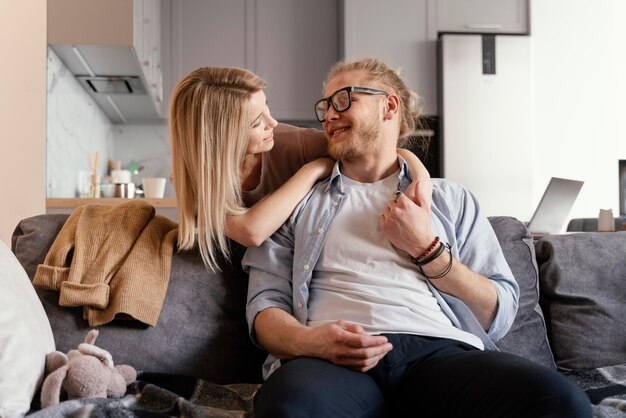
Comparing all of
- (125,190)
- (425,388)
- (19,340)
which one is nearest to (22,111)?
(125,190)

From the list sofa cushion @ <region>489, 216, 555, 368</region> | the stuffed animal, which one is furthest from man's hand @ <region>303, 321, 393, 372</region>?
sofa cushion @ <region>489, 216, 555, 368</region>

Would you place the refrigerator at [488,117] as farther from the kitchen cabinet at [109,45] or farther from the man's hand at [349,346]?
the man's hand at [349,346]

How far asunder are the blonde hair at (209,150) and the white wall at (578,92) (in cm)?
365

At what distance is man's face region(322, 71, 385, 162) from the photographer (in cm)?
177

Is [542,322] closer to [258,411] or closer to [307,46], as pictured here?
[258,411]

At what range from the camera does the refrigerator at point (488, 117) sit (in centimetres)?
468

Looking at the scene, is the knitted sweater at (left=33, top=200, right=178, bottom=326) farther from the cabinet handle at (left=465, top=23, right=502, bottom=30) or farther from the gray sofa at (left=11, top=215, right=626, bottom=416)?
the cabinet handle at (left=465, top=23, right=502, bottom=30)

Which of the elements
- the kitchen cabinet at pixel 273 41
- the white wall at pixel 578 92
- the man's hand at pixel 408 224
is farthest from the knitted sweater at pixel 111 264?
the white wall at pixel 578 92

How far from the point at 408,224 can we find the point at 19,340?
802 millimetres

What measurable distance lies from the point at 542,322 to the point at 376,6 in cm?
342

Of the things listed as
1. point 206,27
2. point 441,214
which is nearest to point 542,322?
point 441,214

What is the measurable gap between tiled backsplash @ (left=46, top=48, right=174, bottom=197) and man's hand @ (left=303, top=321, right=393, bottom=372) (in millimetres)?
2384

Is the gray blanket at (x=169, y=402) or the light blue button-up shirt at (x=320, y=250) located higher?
the light blue button-up shirt at (x=320, y=250)

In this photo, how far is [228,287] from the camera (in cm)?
177
